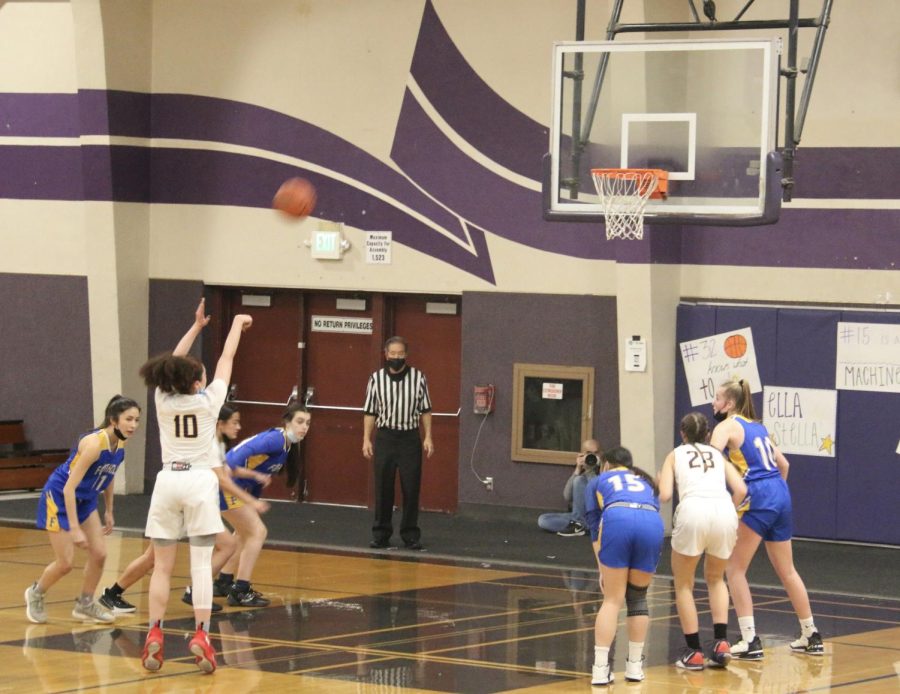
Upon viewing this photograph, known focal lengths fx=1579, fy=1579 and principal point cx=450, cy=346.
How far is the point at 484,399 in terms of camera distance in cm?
1694

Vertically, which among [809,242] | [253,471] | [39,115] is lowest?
[253,471]

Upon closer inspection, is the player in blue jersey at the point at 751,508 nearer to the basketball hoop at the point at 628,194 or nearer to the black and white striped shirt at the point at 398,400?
the basketball hoop at the point at 628,194

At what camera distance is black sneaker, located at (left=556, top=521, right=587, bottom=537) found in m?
15.9

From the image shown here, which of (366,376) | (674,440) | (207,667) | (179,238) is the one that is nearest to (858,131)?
(674,440)

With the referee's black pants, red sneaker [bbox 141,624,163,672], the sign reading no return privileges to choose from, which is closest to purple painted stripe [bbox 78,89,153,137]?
the sign reading no return privileges

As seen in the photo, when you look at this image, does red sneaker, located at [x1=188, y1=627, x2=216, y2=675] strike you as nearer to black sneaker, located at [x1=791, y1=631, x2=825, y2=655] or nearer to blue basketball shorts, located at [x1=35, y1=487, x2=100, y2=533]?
blue basketball shorts, located at [x1=35, y1=487, x2=100, y2=533]

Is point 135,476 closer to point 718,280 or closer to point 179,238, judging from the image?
point 179,238

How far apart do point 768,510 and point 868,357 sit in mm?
5731

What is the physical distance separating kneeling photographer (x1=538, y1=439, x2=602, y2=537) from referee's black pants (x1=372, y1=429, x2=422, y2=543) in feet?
6.30

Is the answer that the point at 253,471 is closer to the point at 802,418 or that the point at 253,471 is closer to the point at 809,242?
the point at 802,418

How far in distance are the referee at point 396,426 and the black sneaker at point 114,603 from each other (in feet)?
12.4

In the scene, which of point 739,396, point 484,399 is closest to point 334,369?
point 484,399

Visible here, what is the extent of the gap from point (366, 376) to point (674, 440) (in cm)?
379

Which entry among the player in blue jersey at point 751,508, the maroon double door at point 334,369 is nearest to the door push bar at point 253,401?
the maroon double door at point 334,369
